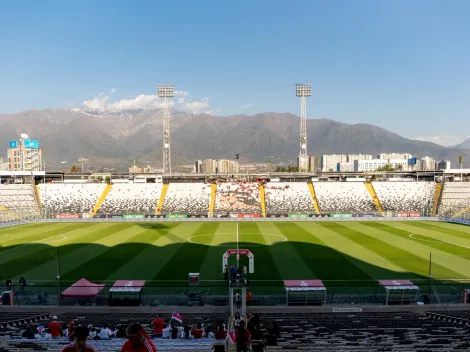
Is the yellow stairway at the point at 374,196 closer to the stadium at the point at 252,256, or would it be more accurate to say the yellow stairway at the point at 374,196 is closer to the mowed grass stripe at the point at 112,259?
the stadium at the point at 252,256

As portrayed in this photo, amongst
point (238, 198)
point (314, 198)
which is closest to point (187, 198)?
point (238, 198)

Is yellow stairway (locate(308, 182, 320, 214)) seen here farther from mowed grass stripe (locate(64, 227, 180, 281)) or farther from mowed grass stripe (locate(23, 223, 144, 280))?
mowed grass stripe (locate(64, 227, 180, 281))

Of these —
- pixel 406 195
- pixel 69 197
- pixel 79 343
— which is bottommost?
pixel 406 195

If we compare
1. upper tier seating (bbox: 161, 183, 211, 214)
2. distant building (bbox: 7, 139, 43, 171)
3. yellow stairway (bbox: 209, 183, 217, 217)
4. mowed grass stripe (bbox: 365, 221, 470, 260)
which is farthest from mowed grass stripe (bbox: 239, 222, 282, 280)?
distant building (bbox: 7, 139, 43, 171)

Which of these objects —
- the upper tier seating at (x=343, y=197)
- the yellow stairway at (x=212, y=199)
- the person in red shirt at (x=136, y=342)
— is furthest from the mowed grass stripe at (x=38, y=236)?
the upper tier seating at (x=343, y=197)

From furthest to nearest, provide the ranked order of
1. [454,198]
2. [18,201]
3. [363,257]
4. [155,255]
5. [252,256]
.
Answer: [454,198] → [18,201] → [155,255] → [363,257] → [252,256]

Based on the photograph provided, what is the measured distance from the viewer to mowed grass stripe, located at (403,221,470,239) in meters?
44.9

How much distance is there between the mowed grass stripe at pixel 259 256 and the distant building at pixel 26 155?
75041 millimetres

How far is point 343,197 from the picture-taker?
6962 centimetres

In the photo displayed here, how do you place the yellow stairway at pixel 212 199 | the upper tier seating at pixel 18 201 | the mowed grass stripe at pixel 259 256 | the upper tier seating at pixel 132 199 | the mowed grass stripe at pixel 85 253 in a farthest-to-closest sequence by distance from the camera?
the upper tier seating at pixel 132 199 → the yellow stairway at pixel 212 199 → the upper tier seating at pixel 18 201 → the mowed grass stripe at pixel 85 253 → the mowed grass stripe at pixel 259 256

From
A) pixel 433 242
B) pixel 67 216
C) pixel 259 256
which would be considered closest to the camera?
pixel 259 256

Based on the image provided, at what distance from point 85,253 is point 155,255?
7.33 meters

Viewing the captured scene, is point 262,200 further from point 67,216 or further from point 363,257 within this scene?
point 363,257

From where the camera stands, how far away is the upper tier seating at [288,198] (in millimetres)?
65938
